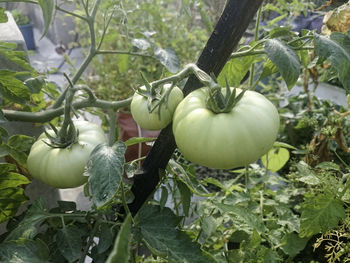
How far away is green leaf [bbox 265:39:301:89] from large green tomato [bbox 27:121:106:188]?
28 centimetres

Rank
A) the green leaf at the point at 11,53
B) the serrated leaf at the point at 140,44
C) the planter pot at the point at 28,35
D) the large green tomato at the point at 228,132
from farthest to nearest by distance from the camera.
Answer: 1. the planter pot at the point at 28,35
2. the serrated leaf at the point at 140,44
3. the green leaf at the point at 11,53
4. the large green tomato at the point at 228,132

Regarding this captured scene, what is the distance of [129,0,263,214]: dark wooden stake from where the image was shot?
37 cm

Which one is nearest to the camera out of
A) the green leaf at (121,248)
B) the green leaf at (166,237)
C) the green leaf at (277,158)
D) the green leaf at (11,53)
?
the green leaf at (121,248)

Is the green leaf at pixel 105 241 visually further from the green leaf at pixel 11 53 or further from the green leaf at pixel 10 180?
the green leaf at pixel 11 53

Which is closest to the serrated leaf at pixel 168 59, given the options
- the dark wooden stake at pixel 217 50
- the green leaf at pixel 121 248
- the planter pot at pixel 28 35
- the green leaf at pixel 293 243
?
the dark wooden stake at pixel 217 50

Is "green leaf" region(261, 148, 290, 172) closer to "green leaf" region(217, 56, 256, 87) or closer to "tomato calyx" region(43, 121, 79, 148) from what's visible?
"green leaf" region(217, 56, 256, 87)

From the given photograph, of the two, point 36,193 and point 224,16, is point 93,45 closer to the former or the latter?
point 224,16

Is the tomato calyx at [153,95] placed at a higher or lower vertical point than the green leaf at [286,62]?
lower

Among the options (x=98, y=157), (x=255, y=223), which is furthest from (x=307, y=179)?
(x=98, y=157)

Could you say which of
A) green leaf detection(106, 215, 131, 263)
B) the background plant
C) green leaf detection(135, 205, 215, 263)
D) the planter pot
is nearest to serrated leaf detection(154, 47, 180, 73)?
the background plant

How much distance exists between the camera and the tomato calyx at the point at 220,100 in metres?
0.34

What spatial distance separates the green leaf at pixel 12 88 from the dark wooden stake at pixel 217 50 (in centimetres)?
25

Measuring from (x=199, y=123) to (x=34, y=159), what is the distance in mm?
301

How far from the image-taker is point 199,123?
0.34 m
